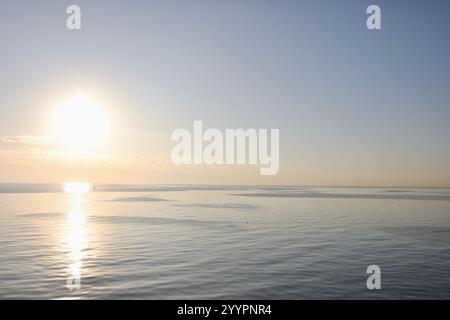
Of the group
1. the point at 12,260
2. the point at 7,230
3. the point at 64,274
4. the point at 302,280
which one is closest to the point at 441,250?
the point at 302,280

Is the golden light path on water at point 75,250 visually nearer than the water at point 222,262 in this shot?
No

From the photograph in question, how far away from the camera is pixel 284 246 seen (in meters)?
36.9

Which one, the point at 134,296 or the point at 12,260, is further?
the point at 12,260

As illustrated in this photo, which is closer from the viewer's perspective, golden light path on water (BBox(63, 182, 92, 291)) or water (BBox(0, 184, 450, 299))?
water (BBox(0, 184, 450, 299))

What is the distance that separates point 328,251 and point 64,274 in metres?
22.5

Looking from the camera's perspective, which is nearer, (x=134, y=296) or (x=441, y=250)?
(x=134, y=296)

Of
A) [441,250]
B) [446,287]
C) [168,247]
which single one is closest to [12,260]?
[168,247]

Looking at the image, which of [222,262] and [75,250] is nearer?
[222,262]

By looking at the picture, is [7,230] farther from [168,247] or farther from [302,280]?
[302,280]
